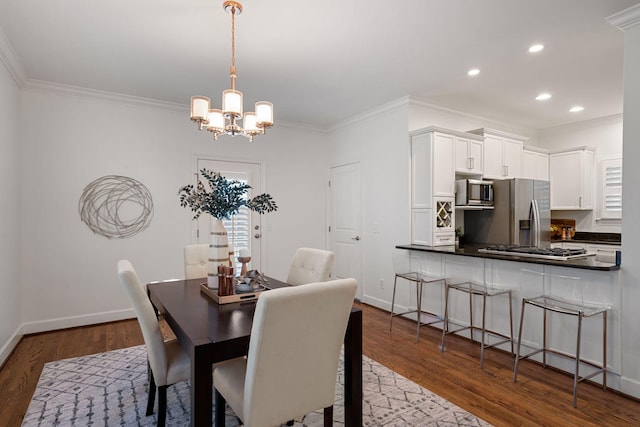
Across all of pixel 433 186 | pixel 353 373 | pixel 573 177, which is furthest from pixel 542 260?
pixel 573 177

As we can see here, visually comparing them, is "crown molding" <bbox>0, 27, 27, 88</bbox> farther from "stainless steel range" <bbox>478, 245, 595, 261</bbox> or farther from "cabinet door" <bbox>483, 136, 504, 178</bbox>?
"cabinet door" <bbox>483, 136, 504, 178</bbox>

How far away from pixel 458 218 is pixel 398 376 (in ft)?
8.49

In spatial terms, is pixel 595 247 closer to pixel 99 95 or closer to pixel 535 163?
pixel 535 163

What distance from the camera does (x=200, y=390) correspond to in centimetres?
140

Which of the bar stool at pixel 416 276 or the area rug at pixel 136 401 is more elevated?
the bar stool at pixel 416 276

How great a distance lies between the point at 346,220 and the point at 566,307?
3.07 meters

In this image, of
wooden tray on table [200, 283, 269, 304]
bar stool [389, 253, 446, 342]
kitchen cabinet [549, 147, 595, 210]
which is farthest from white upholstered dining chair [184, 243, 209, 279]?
kitchen cabinet [549, 147, 595, 210]

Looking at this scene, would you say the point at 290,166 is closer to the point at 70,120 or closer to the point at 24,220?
the point at 70,120

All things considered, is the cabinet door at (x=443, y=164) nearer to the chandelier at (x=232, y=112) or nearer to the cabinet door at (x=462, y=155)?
the cabinet door at (x=462, y=155)

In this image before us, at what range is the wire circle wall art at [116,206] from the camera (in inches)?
154

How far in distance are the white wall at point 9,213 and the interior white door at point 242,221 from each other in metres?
1.80

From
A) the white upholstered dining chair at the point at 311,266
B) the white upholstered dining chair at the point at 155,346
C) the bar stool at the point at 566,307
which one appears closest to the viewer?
the white upholstered dining chair at the point at 155,346

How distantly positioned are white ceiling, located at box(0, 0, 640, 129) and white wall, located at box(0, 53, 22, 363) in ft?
1.22

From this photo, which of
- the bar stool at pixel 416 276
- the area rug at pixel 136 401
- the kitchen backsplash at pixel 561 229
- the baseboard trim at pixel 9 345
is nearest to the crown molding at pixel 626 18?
the bar stool at pixel 416 276
